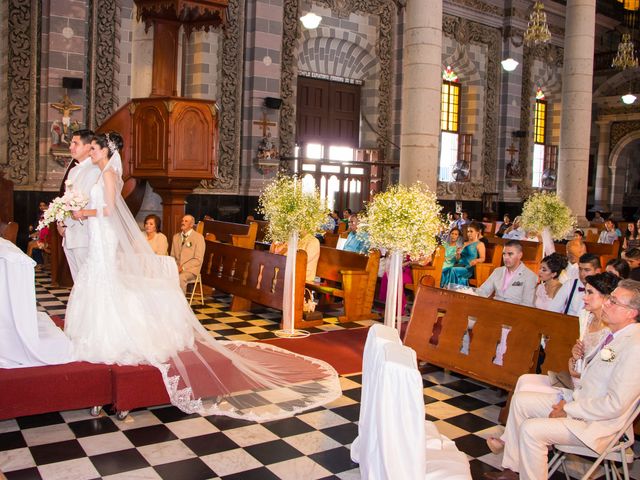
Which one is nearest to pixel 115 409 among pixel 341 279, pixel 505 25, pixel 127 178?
pixel 341 279

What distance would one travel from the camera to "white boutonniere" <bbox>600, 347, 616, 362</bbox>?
149 inches

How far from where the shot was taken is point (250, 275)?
367 inches

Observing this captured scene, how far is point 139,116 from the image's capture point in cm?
997

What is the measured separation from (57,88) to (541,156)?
702 inches

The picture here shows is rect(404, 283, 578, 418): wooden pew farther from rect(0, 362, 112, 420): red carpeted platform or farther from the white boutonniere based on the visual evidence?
rect(0, 362, 112, 420): red carpeted platform

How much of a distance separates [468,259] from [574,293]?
13.3ft

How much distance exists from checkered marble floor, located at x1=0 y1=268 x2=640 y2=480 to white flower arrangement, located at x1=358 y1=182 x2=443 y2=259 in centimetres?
148

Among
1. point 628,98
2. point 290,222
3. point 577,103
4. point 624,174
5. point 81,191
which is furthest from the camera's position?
point 624,174

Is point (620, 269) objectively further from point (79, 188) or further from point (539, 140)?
point (539, 140)

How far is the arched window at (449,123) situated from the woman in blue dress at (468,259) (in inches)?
468

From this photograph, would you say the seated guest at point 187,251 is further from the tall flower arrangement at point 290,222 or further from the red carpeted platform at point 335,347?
the red carpeted platform at point 335,347

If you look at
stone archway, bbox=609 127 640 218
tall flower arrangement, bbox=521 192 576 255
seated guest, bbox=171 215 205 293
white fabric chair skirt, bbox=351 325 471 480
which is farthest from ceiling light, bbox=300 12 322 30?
stone archway, bbox=609 127 640 218

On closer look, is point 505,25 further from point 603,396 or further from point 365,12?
point 603,396

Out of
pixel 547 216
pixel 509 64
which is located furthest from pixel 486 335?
pixel 509 64
